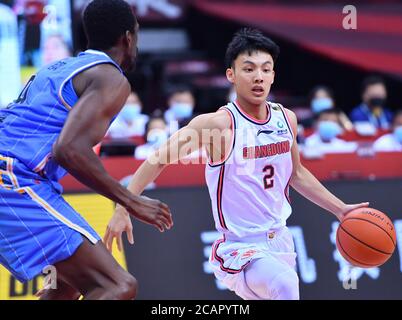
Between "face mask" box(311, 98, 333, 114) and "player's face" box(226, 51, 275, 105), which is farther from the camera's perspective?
"face mask" box(311, 98, 333, 114)

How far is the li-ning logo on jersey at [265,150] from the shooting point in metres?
5.76

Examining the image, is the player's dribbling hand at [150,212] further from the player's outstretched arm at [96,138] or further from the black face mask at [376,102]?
the black face mask at [376,102]

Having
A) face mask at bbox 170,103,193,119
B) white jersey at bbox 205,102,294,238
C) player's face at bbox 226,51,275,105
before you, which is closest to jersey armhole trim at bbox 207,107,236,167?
white jersey at bbox 205,102,294,238

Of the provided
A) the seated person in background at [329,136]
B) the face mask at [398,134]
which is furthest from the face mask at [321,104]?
the face mask at [398,134]

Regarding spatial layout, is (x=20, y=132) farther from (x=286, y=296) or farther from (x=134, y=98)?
(x=134, y=98)

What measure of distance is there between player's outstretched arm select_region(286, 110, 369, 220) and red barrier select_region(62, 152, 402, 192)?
8.99 feet

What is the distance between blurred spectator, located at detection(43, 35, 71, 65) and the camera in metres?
12.6

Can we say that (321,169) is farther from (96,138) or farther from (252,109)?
(96,138)

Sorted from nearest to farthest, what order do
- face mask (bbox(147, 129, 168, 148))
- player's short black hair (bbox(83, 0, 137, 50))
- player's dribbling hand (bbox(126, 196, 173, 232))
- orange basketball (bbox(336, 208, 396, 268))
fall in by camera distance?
player's dribbling hand (bbox(126, 196, 173, 232))
player's short black hair (bbox(83, 0, 137, 50))
orange basketball (bbox(336, 208, 396, 268))
face mask (bbox(147, 129, 168, 148))

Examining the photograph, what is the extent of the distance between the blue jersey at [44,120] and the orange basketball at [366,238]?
191 centimetres

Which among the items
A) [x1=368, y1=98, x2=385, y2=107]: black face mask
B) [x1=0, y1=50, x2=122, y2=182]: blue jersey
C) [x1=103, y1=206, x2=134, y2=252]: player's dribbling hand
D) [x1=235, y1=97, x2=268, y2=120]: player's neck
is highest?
[x1=0, y1=50, x2=122, y2=182]: blue jersey

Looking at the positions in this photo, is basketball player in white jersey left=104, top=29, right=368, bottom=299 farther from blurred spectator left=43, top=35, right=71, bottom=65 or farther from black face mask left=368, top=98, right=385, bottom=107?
black face mask left=368, top=98, right=385, bottom=107

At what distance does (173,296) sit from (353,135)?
13.5 feet

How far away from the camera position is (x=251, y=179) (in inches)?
227
